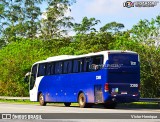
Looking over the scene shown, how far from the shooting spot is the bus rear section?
27.3m

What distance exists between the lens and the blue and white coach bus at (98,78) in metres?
27.4

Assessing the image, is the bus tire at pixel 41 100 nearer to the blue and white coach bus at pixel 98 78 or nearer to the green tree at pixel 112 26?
the blue and white coach bus at pixel 98 78

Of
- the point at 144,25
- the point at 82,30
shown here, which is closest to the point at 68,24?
the point at 82,30

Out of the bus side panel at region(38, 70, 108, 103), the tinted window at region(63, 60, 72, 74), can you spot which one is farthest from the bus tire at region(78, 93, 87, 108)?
the tinted window at region(63, 60, 72, 74)

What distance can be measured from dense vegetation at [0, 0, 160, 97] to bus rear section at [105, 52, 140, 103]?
9.31 meters

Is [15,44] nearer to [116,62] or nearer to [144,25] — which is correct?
[144,25]

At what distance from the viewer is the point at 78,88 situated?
1186 inches

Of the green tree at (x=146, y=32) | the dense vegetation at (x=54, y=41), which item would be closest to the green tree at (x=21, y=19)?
the dense vegetation at (x=54, y=41)

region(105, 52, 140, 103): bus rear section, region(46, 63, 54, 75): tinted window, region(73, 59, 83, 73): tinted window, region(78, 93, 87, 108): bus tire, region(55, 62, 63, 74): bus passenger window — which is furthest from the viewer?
region(46, 63, 54, 75): tinted window

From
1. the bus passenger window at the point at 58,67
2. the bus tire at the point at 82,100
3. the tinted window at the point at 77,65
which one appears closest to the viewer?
the bus tire at the point at 82,100

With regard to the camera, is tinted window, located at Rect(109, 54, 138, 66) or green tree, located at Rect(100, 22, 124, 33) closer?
tinted window, located at Rect(109, 54, 138, 66)

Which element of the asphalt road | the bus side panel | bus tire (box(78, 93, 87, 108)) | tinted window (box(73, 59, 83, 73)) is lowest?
the asphalt road

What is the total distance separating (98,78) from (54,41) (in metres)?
44.4

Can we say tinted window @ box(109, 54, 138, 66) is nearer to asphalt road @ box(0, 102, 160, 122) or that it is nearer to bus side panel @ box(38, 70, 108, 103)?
bus side panel @ box(38, 70, 108, 103)
